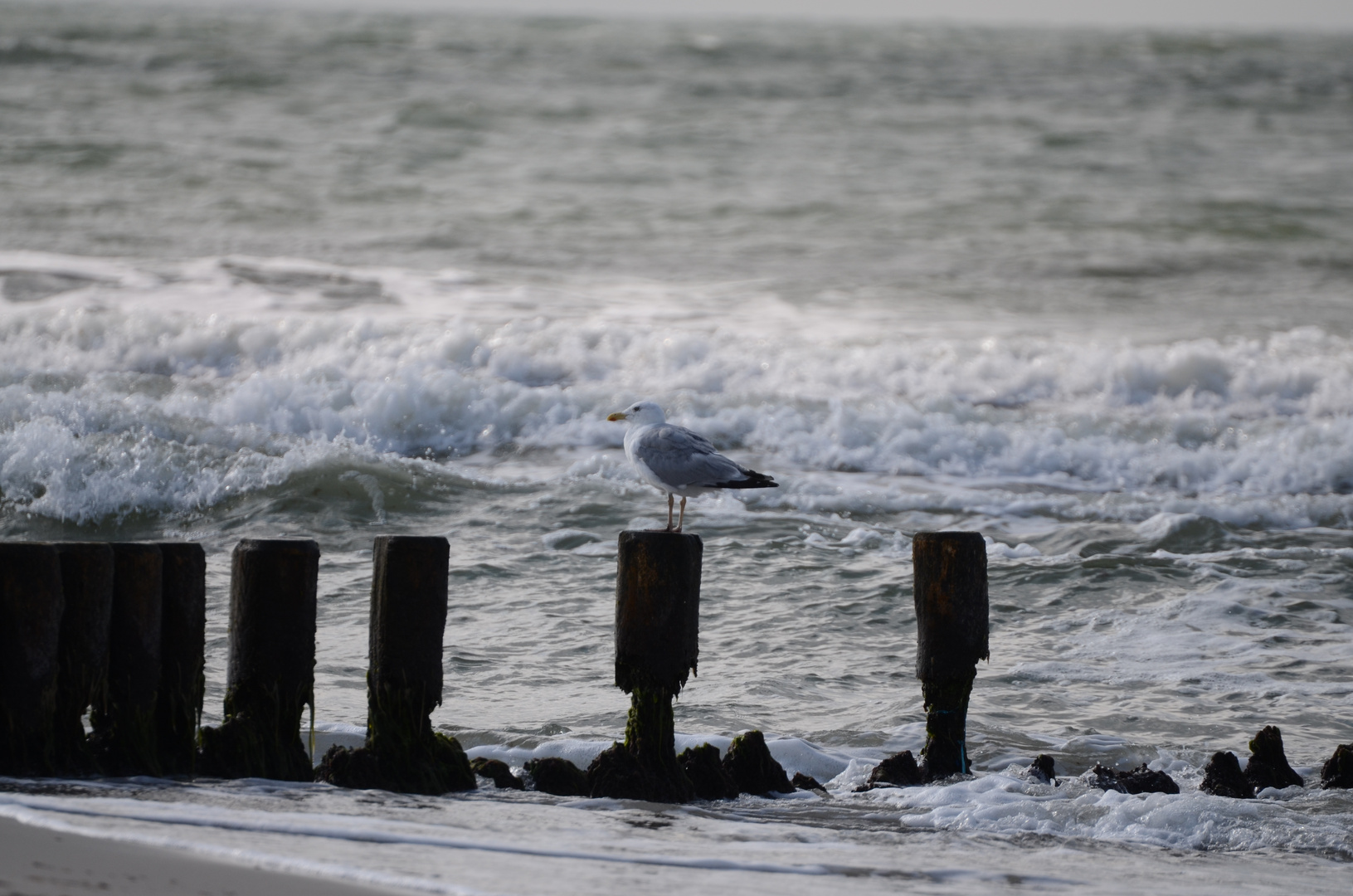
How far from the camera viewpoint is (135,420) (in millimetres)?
10398

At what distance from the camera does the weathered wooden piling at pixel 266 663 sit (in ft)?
14.5

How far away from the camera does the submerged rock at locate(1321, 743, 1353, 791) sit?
4.72 metres

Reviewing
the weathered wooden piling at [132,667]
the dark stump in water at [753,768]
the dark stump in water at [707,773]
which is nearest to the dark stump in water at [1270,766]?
the dark stump in water at [753,768]

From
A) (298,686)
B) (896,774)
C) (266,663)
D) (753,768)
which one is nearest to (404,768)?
(298,686)

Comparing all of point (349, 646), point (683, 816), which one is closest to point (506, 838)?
point (683, 816)

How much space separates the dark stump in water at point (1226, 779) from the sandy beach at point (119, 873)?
110 inches

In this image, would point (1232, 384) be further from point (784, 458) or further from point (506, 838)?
point (506, 838)

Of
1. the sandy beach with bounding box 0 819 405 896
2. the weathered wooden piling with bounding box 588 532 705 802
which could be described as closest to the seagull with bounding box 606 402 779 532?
the weathered wooden piling with bounding box 588 532 705 802

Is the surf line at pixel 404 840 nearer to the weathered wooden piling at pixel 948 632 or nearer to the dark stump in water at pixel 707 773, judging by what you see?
the dark stump in water at pixel 707 773

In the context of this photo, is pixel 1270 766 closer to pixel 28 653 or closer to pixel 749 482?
pixel 749 482

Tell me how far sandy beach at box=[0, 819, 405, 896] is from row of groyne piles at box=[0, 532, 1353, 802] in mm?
843

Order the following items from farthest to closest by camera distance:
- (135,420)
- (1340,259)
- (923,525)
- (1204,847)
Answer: (1340,259) < (135,420) < (923,525) < (1204,847)

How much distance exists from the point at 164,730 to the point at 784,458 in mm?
6833

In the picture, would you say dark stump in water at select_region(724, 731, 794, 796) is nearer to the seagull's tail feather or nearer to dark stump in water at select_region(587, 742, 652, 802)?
dark stump in water at select_region(587, 742, 652, 802)
